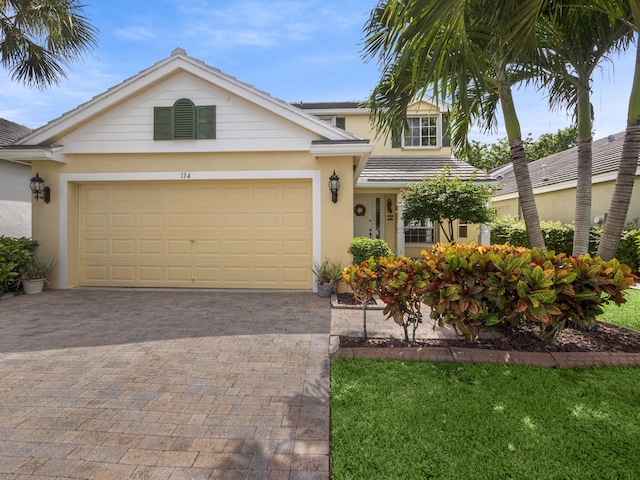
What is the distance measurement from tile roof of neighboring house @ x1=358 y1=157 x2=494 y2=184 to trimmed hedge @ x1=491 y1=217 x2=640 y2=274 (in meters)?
2.73

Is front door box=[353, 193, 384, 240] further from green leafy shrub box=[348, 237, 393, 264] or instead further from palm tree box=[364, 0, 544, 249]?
palm tree box=[364, 0, 544, 249]

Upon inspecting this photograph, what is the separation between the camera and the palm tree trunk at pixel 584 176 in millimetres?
5242

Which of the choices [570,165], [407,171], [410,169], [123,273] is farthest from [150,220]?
[570,165]

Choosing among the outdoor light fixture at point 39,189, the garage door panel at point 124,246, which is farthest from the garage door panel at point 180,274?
the outdoor light fixture at point 39,189

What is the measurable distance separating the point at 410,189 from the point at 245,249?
4808 millimetres

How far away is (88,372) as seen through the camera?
149 inches

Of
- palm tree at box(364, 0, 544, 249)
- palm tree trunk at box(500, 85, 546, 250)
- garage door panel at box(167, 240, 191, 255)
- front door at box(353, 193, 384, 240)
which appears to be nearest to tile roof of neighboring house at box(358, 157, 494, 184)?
front door at box(353, 193, 384, 240)

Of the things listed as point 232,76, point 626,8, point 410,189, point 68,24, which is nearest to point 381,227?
A: point 410,189

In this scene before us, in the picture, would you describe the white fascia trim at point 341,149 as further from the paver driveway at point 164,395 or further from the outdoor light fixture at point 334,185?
the paver driveway at point 164,395

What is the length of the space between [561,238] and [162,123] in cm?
1215

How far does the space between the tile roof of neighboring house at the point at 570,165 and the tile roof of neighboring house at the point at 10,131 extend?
18258 mm

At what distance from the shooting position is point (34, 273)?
7945 mm

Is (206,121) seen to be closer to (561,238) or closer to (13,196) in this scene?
(13,196)

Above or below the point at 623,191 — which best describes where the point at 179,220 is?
below
